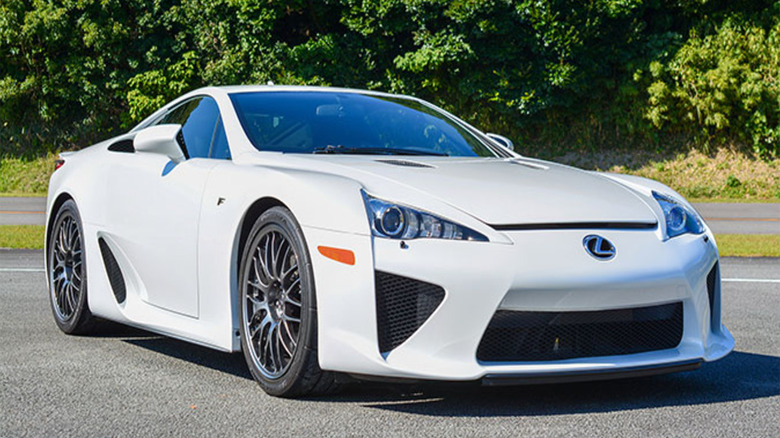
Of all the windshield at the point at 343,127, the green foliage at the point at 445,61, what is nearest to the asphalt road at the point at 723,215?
the green foliage at the point at 445,61

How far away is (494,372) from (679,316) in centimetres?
85

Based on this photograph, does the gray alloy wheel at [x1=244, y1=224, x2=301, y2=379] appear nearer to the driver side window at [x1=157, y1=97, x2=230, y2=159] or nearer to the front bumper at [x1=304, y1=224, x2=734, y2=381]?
the front bumper at [x1=304, y1=224, x2=734, y2=381]

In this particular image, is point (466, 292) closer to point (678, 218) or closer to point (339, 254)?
point (339, 254)

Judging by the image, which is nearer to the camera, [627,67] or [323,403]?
[323,403]

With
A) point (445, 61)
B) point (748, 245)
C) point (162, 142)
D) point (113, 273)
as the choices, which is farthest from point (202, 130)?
point (445, 61)

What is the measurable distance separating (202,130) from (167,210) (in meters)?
0.53

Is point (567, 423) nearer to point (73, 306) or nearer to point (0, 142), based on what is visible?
point (73, 306)

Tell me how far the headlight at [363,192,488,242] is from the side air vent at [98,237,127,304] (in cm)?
205

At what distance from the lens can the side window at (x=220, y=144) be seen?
5098 millimetres

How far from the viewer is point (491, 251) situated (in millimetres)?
3928

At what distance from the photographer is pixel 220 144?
518 centimetres

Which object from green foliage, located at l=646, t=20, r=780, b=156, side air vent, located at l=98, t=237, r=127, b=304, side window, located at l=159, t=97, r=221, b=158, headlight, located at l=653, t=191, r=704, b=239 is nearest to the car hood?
headlight, located at l=653, t=191, r=704, b=239

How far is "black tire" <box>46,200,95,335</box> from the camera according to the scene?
598cm

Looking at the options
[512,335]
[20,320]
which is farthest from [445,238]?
[20,320]
